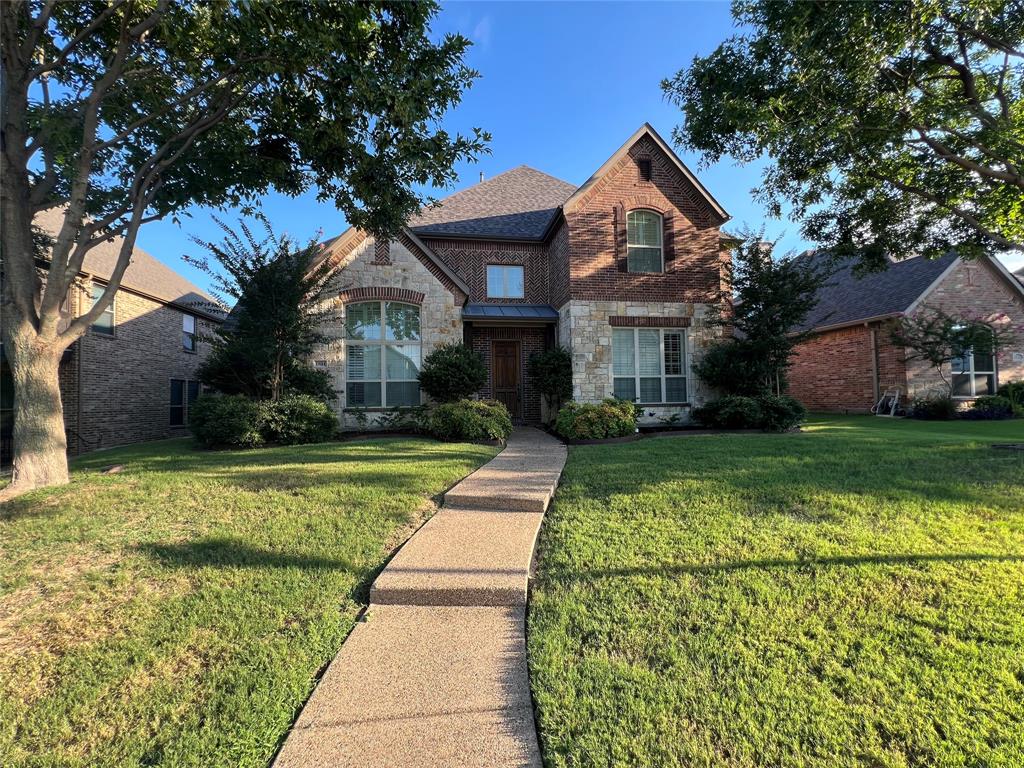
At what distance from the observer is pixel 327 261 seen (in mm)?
11258

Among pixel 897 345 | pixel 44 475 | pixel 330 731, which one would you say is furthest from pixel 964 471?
pixel 44 475

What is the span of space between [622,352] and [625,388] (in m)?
1.04

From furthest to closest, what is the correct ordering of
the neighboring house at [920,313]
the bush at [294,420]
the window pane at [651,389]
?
the neighboring house at [920,313]
the window pane at [651,389]
the bush at [294,420]

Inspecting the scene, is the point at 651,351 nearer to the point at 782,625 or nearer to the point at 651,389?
the point at 651,389

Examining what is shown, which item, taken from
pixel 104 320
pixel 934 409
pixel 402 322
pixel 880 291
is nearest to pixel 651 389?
pixel 402 322

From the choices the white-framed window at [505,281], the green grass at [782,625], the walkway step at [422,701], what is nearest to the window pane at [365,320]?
the white-framed window at [505,281]

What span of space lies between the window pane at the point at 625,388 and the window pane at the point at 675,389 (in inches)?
40.1

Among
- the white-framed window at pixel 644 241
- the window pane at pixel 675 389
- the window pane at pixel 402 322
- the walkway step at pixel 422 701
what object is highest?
the white-framed window at pixel 644 241

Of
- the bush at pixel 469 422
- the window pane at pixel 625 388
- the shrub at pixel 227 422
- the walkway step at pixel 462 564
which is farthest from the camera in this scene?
the window pane at pixel 625 388

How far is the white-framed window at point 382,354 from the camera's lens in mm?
12016

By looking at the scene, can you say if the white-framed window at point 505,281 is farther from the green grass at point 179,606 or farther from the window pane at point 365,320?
the green grass at point 179,606

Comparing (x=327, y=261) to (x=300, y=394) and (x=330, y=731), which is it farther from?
(x=330, y=731)

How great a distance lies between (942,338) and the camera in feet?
48.3

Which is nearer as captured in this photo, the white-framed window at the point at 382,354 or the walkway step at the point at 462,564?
the walkway step at the point at 462,564
